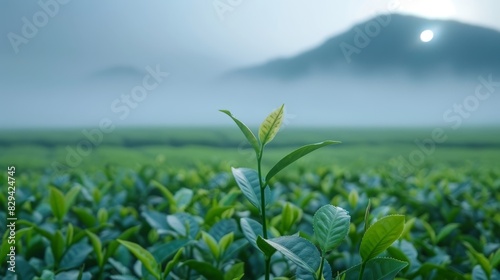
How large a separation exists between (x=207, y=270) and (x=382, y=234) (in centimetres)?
37

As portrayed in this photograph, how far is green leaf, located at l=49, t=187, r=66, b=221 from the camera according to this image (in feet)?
3.68

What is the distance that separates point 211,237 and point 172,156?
5952 millimetres

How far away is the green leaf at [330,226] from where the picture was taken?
1.91ft

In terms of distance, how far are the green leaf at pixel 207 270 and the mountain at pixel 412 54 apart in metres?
8.15

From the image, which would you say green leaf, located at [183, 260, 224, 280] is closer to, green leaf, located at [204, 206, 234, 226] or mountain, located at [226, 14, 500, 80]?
green leaf, located at [204, 206, 234, 226]

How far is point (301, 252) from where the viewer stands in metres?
0.58

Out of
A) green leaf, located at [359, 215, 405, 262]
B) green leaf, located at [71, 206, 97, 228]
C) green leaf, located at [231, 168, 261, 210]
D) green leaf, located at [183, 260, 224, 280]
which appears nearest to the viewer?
green leaf, located at [359, 215, 405, 262]

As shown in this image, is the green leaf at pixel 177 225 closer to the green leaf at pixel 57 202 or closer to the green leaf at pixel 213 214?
the green leaf at pixel 213 214

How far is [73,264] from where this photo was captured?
3.20ft

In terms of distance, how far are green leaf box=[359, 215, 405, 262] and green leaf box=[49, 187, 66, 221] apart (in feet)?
2.61

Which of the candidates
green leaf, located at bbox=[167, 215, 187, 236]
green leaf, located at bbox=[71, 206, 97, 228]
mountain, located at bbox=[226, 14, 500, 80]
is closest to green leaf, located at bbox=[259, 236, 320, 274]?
green leaf, located at bbox=[167, 215, 187, 236]

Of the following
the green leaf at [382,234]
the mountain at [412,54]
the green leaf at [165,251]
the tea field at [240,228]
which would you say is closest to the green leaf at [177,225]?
the tea field at [240,228]

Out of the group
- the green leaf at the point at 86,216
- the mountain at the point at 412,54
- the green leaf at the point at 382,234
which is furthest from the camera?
the mountain at the point at 412,54

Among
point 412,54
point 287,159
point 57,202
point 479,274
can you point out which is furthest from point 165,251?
point 412,54
